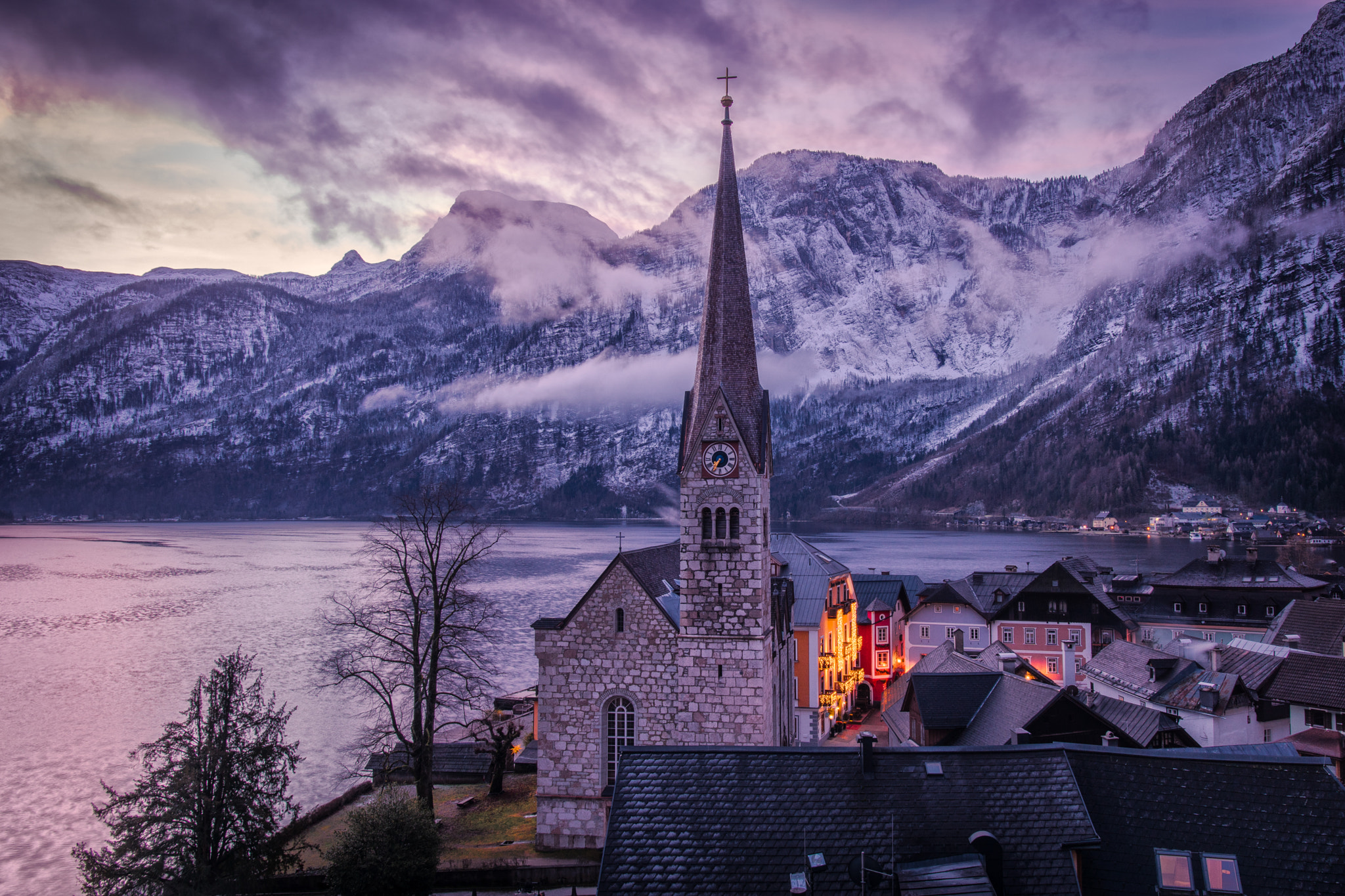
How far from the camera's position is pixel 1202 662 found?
1599 inches

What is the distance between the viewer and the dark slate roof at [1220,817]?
1446 centimetres

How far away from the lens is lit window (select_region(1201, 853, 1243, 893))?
14.5 m

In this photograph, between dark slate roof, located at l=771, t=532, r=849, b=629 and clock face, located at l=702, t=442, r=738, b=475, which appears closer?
clock face, located at l=702, t=442, r=738, b=475

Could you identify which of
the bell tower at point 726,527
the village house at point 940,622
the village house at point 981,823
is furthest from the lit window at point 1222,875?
the village house at point 940,622

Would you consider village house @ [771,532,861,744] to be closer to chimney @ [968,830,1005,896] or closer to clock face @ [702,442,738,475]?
clock face @ [702,442,738,475]

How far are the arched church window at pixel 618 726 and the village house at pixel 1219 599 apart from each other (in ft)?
154

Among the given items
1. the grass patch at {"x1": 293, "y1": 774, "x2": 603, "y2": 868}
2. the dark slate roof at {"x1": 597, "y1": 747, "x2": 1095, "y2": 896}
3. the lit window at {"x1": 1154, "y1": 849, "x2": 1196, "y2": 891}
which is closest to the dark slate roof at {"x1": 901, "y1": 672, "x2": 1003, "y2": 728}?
the grass patch at {"x1": 293, "y1": 774, "x2": 603, "y2": 868}

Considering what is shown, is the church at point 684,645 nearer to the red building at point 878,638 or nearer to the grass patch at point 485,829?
the grass patch at point 485,829

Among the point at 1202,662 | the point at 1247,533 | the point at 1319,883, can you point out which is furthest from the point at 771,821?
the point at 1247,533

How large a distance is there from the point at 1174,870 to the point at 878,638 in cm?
4302

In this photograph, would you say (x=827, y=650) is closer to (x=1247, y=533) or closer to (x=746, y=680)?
(x=746, y=680)

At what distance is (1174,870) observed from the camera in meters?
14.7

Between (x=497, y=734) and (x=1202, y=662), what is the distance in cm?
3432

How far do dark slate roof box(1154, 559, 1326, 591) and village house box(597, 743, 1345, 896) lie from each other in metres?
56.6
